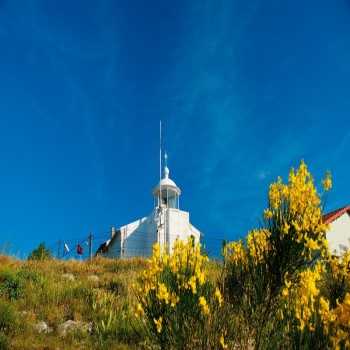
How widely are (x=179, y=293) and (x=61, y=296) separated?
661 cm

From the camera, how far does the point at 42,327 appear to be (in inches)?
339

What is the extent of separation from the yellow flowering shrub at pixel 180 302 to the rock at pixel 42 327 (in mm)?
4370

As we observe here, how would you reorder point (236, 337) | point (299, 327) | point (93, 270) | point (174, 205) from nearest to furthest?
1. point (299, 327)
2. point (236, 337)
3. point (93, 270)
4. point (174, 205)

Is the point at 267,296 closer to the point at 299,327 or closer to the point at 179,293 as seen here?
the point at 179,293

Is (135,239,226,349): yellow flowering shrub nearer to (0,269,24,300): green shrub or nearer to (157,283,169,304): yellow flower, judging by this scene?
(157,283,169,304): yellow flower

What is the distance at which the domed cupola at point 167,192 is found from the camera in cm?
2958

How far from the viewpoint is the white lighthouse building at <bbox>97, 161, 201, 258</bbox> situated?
27.2m

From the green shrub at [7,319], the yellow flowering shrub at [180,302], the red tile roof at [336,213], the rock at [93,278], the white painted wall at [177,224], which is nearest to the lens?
the yellow flowering shrub at [180,302]

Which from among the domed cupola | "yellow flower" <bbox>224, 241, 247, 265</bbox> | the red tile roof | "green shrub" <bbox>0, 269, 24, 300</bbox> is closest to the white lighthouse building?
the domed cupola

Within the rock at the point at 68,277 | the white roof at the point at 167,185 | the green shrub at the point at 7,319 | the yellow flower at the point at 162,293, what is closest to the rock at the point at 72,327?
the green shrub at the point at 7,319

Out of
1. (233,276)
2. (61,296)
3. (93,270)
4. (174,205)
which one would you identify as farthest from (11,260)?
(174,205)

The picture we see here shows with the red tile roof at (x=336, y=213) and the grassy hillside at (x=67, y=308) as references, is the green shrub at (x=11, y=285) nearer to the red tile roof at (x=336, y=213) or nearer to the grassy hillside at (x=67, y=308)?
the grassy hillside at (x=67, y=308)

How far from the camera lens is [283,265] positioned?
16.9 feet

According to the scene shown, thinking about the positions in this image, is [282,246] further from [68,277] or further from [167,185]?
[167,185]
